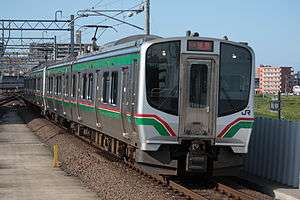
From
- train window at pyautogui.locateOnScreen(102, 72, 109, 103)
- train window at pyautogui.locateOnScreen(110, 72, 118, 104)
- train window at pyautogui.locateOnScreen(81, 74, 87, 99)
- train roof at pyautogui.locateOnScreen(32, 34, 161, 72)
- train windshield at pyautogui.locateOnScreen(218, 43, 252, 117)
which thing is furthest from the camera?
train window at pyautogui.locateOnScreen(81, 74, 87, 99)

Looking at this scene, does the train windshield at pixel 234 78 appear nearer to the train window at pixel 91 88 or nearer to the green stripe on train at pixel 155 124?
the green stripe on train at pixel 155 124

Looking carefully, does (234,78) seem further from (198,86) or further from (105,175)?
(105,175)

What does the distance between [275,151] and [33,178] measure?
5310 mm

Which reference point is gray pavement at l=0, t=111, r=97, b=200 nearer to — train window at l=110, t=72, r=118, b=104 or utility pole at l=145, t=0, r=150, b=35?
train window at l=110, t=72, r=118, b=104

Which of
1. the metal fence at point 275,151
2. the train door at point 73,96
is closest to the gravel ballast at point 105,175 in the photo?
the train door at point 73,96

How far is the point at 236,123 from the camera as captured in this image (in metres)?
11.3

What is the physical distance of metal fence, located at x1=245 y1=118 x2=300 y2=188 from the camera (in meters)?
11.4

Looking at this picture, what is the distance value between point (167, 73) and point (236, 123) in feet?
5.65

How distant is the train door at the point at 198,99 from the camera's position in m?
11.1

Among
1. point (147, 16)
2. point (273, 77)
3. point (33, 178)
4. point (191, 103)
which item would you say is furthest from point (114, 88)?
point (273, 77)

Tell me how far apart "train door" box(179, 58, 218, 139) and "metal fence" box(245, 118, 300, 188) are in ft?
5.56

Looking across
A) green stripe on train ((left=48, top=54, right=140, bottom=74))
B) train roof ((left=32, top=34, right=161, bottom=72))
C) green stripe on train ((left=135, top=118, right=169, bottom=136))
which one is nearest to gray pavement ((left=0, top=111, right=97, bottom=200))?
green stripe on train ((left=135, top=118, right=169, bottom=136))

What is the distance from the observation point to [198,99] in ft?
36.6

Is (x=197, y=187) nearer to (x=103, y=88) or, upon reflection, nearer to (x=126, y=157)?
(x=126, y=157)
